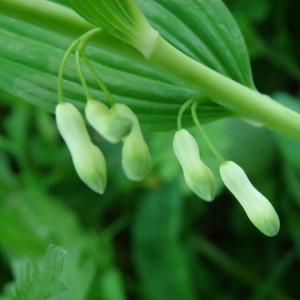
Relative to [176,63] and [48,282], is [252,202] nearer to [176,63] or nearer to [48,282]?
[176,63]

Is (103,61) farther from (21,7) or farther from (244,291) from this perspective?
(244,291)

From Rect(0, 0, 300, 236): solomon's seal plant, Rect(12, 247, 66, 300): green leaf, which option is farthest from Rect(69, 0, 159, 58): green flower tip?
Rect(12, 247, 66, 300): green leaf

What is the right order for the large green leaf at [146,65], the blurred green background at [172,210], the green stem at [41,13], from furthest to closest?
the blurred green background at [172,210] < the large green leaf at [146,65] < the green stem at [41,13]

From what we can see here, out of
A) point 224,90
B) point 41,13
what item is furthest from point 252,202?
point 41,13

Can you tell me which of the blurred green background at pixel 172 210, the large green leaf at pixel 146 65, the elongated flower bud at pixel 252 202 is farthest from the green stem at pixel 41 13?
the blurred green background at pixel 172 210

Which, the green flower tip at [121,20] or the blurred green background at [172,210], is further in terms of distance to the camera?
the blurred green background at [172,210]

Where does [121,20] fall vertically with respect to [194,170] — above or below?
above

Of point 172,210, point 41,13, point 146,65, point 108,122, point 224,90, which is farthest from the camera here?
point 172,210

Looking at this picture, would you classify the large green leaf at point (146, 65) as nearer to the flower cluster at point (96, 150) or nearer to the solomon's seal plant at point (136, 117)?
the solomon's seal plant at point (136, 117)
